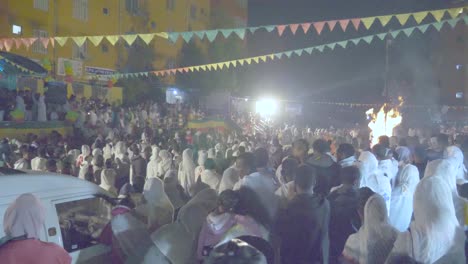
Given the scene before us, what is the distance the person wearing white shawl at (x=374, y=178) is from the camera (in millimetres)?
6125

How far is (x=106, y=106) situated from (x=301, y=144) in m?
15.6

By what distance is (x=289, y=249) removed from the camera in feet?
13.9

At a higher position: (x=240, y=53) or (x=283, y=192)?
(x=240, y=53)

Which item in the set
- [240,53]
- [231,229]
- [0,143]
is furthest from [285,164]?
[240,53]

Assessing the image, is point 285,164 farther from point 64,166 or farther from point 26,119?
point 26,119

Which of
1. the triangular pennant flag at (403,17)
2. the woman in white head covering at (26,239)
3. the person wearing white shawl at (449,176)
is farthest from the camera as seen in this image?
the triangular pennant flag at (403,17)

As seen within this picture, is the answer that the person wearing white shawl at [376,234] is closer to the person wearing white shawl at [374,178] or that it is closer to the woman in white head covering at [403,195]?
the person wearing white shawl at [374,178]

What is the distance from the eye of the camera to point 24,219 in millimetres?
2992

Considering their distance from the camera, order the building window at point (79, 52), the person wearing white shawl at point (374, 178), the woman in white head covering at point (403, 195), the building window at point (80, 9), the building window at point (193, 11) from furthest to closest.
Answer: the building window at point (193, 11) < the building window at point (80, 9) < the building window at point (79, 52) < the person wearing white shawl at point (374, 178) < the woman in white head covering at point (403, 195)

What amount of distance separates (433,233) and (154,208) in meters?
2.80

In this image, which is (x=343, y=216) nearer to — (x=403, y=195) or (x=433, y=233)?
(x=433, y=233)

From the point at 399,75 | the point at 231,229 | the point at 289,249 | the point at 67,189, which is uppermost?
the point at 399,75

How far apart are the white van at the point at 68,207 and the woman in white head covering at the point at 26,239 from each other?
0.57 m

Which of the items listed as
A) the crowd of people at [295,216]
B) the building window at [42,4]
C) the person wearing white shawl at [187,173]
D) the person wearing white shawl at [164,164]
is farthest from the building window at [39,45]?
the crowd of people at [295,216]
